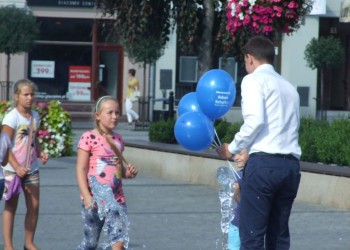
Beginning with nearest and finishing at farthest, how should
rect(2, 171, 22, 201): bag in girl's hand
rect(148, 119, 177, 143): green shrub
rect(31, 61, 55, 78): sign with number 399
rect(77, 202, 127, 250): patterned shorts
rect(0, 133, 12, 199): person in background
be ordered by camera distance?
1. rect(77, 202, 127, 250): patterned shorts
2. rect(0, 133, 12, 199): person in background
3. rect(2, 171, 22, 201): bag in girl's hand
4. rect(148, 119, 177, 143): green shrub
5. rect(31, 61, 55, 78): sign with number 399

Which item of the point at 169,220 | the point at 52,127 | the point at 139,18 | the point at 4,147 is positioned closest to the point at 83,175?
the point at 4,147

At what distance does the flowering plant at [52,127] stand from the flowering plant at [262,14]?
13.6 ft

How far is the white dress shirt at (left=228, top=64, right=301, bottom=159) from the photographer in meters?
6.71

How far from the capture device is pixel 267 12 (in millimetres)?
15188

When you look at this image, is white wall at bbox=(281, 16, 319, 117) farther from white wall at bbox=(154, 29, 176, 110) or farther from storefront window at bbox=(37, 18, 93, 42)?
storefront window at bbox=(37, 18, 93, 42)

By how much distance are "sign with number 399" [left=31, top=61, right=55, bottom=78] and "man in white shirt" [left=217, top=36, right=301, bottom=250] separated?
1059 inches

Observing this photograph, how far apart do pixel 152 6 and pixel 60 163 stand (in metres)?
3.18

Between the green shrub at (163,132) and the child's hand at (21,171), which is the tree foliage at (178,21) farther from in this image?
the child's hand at (21,171)

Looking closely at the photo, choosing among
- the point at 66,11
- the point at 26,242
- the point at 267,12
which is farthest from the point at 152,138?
the point at 66,11

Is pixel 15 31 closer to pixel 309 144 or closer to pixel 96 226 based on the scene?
pixel 309 144

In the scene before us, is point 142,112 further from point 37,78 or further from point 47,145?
point 47,145

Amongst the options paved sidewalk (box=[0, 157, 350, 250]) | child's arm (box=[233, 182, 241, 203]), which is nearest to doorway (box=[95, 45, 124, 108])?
paved sidewalk (box=[0, 157, 350, 250])

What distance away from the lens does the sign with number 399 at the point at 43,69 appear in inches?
1314

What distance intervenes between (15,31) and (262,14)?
1588cm
